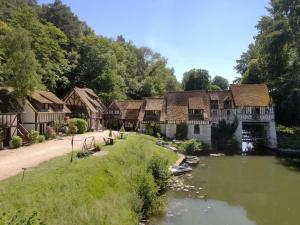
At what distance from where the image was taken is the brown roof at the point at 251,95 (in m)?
50.3

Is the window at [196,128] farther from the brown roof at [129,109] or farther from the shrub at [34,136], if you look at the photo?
the shrub at [34,136]

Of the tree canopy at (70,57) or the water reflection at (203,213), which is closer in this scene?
the water reflection at (203,213)

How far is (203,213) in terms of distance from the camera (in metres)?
22.5

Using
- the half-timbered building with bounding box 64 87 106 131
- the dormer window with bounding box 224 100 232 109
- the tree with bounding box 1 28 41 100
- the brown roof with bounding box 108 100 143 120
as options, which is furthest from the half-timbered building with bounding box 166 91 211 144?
the tree with bounding box 1 28 41 100

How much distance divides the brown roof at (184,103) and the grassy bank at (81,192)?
2399cm

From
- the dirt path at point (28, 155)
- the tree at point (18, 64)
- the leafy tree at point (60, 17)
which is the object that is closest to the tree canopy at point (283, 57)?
the dirt path at point (28, 155)

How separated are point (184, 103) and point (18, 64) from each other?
990 inches

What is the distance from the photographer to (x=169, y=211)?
892 inches

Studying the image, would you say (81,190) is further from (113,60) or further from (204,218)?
(113,60)

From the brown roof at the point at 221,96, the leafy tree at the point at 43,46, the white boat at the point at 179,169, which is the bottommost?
the white boat at the point at 179,169

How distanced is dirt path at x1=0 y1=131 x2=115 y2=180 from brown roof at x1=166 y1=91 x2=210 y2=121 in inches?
754

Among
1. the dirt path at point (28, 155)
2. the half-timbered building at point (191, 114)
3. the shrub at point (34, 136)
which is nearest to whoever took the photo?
the dirt path at point (28, 155)

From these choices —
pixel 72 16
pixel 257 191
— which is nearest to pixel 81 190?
pixel 257 191

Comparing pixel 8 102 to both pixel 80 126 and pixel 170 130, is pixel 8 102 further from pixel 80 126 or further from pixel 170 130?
pixel 170 130
